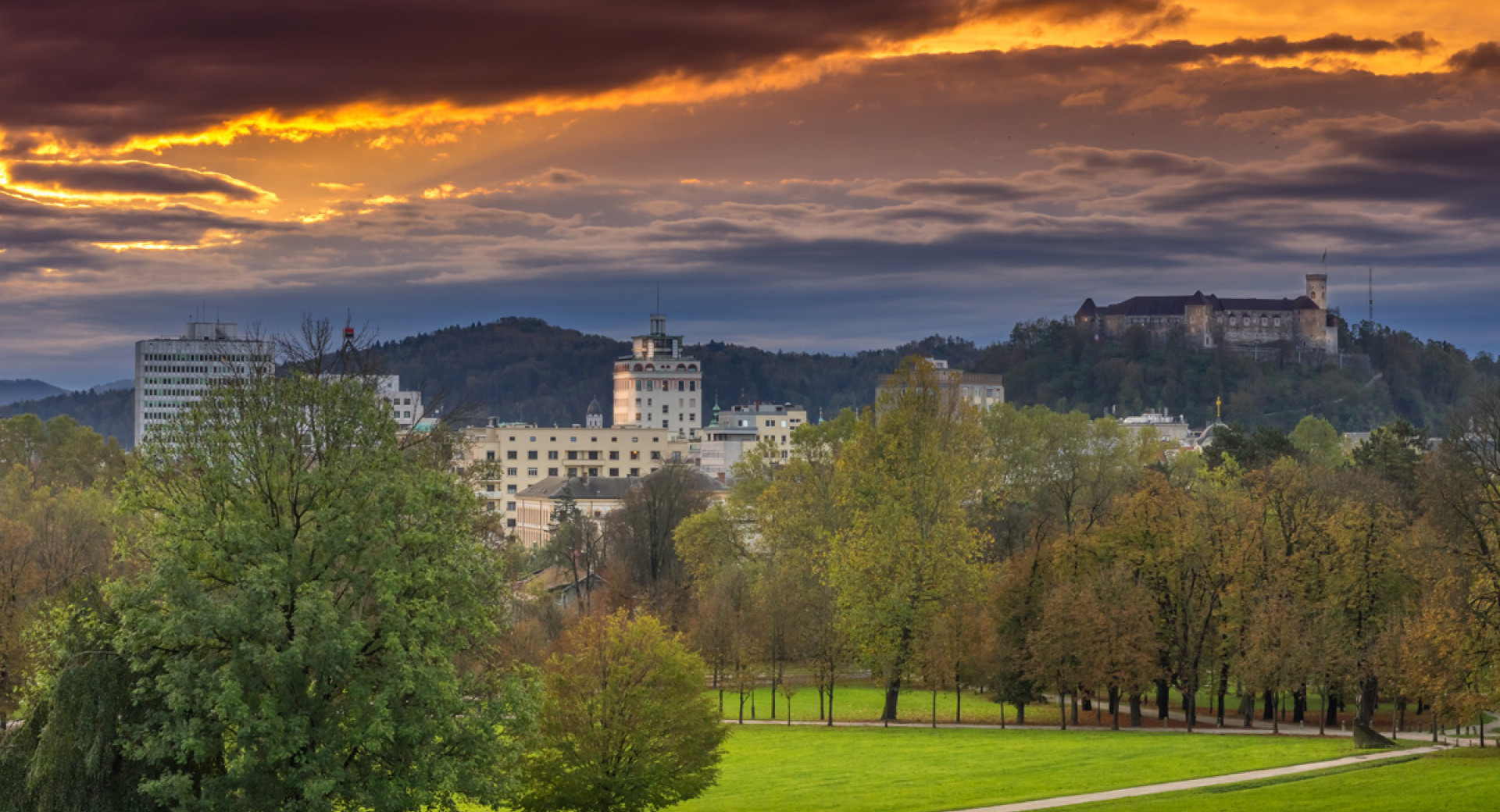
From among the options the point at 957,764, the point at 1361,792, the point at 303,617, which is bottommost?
the point at 957,764

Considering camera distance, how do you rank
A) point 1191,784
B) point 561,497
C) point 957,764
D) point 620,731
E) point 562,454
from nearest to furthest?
point 620,731, point 1191,784, point 957,764, point 561,497, point 562,454

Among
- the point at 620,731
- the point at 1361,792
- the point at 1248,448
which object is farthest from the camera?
the point at 1248,448

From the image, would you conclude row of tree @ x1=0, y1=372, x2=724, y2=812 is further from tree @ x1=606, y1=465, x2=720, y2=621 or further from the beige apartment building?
the beige apartment building

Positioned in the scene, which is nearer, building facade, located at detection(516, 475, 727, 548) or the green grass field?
the green grass field

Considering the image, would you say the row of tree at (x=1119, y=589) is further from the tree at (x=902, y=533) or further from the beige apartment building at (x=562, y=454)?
the beige apartment building at (x=562, y=454)

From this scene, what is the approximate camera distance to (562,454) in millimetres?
192625

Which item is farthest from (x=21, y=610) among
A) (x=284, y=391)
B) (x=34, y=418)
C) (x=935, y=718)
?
(x=34, y=418)

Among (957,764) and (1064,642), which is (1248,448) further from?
(957,764)

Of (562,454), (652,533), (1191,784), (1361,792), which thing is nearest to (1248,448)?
(652,533)

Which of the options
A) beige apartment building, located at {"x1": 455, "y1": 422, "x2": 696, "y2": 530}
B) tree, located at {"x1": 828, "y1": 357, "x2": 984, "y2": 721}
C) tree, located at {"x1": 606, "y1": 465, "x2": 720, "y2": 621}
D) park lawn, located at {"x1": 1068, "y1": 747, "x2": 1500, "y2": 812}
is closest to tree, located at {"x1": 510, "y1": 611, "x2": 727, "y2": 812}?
park lawn, located at {"x1": 1068, "y1": 747, "x2": 1500, "y2": 812}

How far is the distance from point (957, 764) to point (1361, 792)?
14060 millimetres

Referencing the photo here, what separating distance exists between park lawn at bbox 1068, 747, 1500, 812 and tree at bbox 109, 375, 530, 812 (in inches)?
642

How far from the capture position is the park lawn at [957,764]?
4044 centimetres

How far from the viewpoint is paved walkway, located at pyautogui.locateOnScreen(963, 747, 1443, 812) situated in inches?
1486
